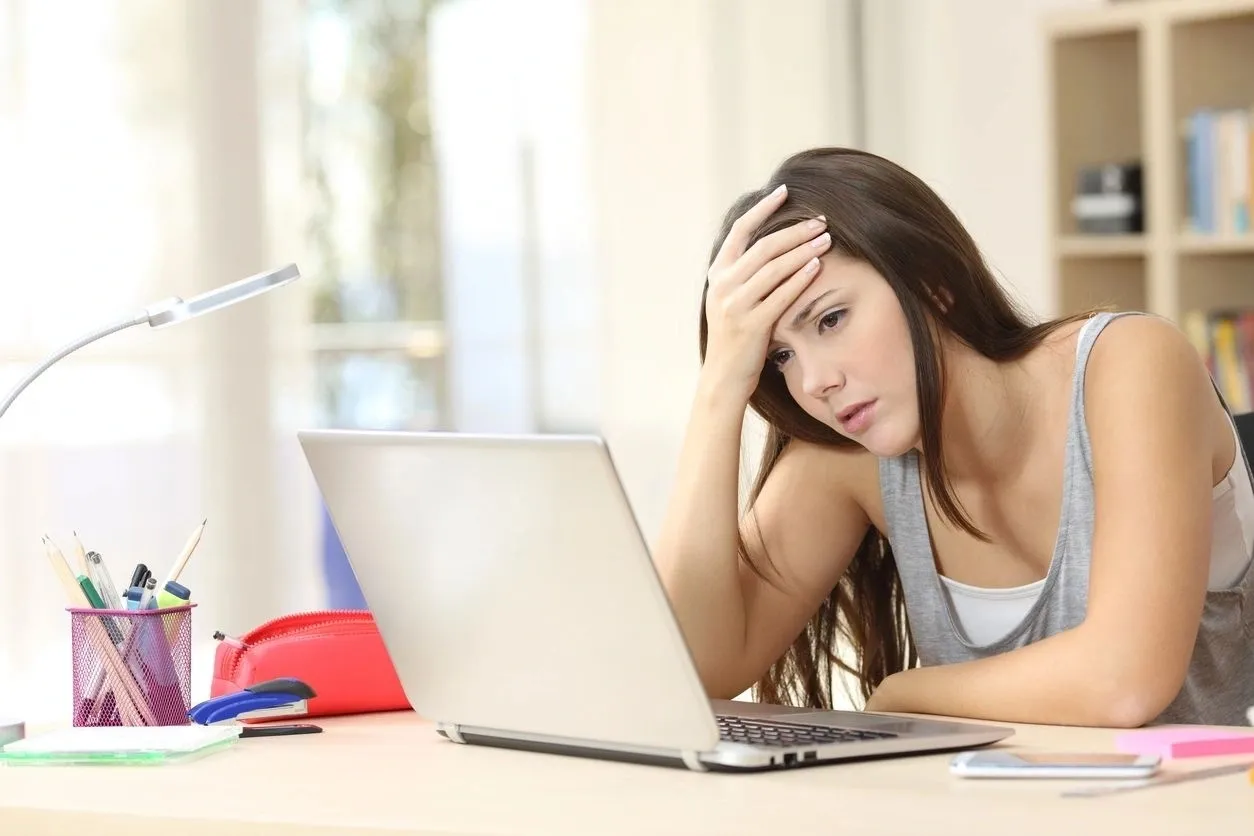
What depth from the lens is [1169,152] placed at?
3566mm

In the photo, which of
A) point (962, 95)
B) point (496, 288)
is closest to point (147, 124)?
point (496, 288)

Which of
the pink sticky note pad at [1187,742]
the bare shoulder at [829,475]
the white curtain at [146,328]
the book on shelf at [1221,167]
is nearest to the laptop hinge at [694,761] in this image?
the pink sticky note pad at [1187,742]

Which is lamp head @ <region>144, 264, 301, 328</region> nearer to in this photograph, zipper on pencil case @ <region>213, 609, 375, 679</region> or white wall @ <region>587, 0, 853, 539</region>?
zipper on pencil case @ <region>213, 609, 375, 679</region>

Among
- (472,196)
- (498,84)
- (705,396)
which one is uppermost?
(498,84)

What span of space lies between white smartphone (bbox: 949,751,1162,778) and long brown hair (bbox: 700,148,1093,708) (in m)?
0.51

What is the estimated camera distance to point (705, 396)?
167cm

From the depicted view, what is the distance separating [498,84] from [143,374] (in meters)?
1.87

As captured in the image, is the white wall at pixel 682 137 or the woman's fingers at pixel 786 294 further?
the white wall at pixel 682 137

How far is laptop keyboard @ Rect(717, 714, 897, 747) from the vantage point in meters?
1.20

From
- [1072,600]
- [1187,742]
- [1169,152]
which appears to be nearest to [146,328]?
[1072,600]

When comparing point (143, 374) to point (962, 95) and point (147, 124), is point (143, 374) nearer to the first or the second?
point (147, 124)

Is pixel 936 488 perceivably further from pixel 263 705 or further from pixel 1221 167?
pixel 1221 167

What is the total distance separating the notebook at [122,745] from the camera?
1.30 m

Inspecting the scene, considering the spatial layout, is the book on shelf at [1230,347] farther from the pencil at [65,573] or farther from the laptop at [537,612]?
the pencil at [65,573]
